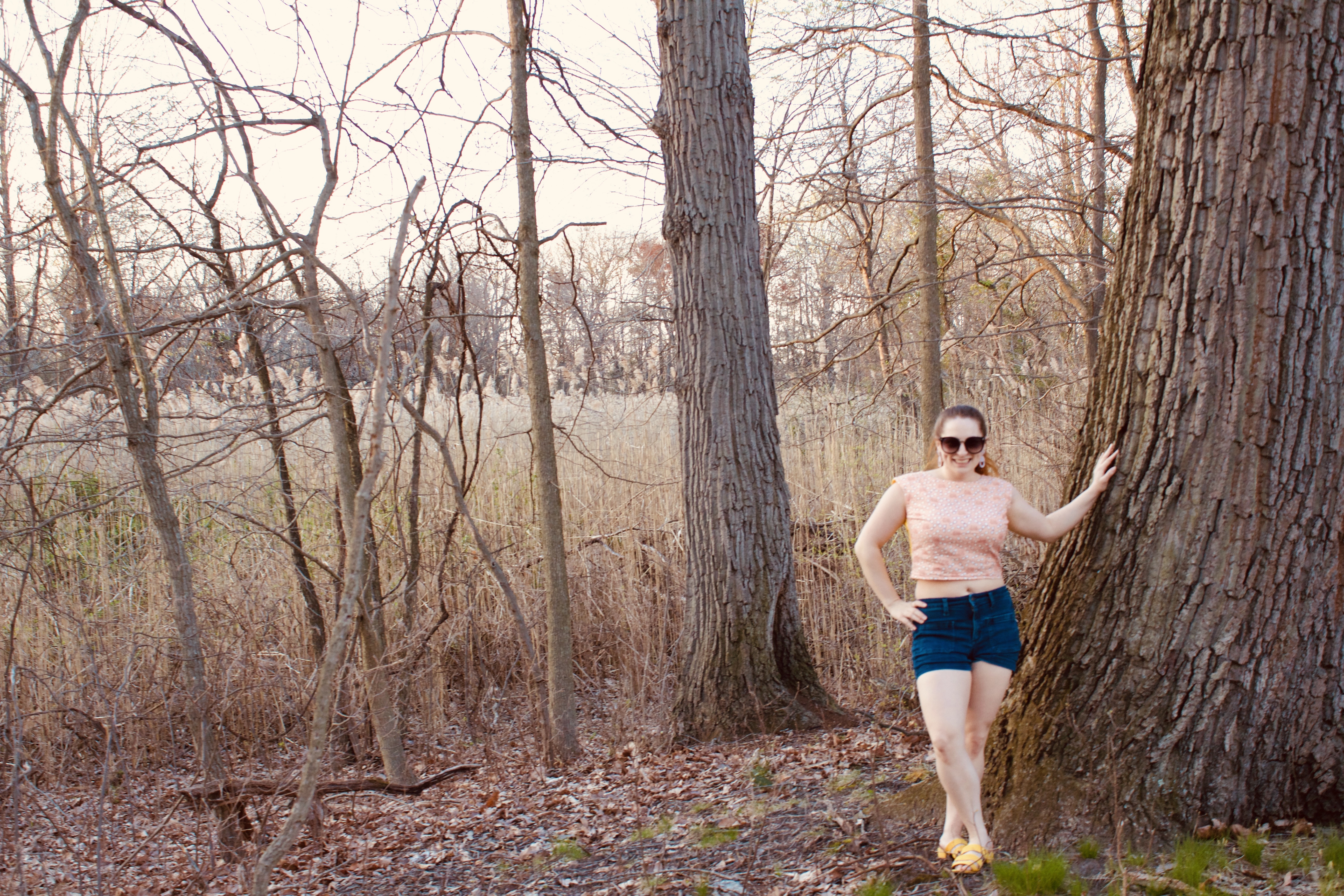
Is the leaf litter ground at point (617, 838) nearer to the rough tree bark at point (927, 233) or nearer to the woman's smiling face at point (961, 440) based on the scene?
the woman's smiling face at point (961, 440)

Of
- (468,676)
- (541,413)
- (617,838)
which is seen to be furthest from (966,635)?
(468,676)

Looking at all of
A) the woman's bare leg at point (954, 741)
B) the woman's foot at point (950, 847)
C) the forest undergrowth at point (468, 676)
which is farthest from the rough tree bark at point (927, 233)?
the woman's foot at point (950, 847)

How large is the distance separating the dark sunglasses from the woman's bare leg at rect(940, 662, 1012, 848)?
1.94ft

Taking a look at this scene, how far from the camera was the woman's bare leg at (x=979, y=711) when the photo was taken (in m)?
2.51

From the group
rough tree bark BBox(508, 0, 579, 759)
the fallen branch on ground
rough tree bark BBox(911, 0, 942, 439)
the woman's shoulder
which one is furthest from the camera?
rough tree bark BBox(911, 0, 942, 439)

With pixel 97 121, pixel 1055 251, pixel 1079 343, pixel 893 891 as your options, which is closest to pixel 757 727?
pixel 893 891

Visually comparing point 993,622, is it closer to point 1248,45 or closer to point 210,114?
point 1248,45

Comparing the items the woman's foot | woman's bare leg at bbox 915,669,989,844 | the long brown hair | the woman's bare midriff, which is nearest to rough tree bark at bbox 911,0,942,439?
the long brown hair

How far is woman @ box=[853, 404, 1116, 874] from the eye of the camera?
2.46 metres

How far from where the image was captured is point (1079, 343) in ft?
27.1

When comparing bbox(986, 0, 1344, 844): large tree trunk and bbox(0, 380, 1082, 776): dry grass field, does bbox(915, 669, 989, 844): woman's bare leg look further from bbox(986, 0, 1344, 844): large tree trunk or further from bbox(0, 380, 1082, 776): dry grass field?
bbox(0, 380, 1082, 776): dry grass field

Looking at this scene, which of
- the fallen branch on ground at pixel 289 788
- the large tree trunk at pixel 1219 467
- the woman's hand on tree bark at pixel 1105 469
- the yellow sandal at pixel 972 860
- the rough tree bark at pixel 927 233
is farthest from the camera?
the rough tree bark at pixel 927 233

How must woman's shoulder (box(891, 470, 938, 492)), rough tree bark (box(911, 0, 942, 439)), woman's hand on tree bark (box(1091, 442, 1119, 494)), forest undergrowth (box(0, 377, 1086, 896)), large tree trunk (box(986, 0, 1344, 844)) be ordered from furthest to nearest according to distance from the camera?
rough tree bark (box(911, 0, 942, 439)) → forest undergrowth (box(0, 377, 1086, 896)) → woman's shoulder (box(891, 470, 938, 492)) → woman's hand on tree bark (box(1091, 442, 1119, 494)) → large tree trunk (box(986, 0, 1344, 844))

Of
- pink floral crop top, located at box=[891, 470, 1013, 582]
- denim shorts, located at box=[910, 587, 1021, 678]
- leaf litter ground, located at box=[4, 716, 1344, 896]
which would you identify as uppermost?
pink floral crop top, located at box=[891, 470, 1013, 582]
